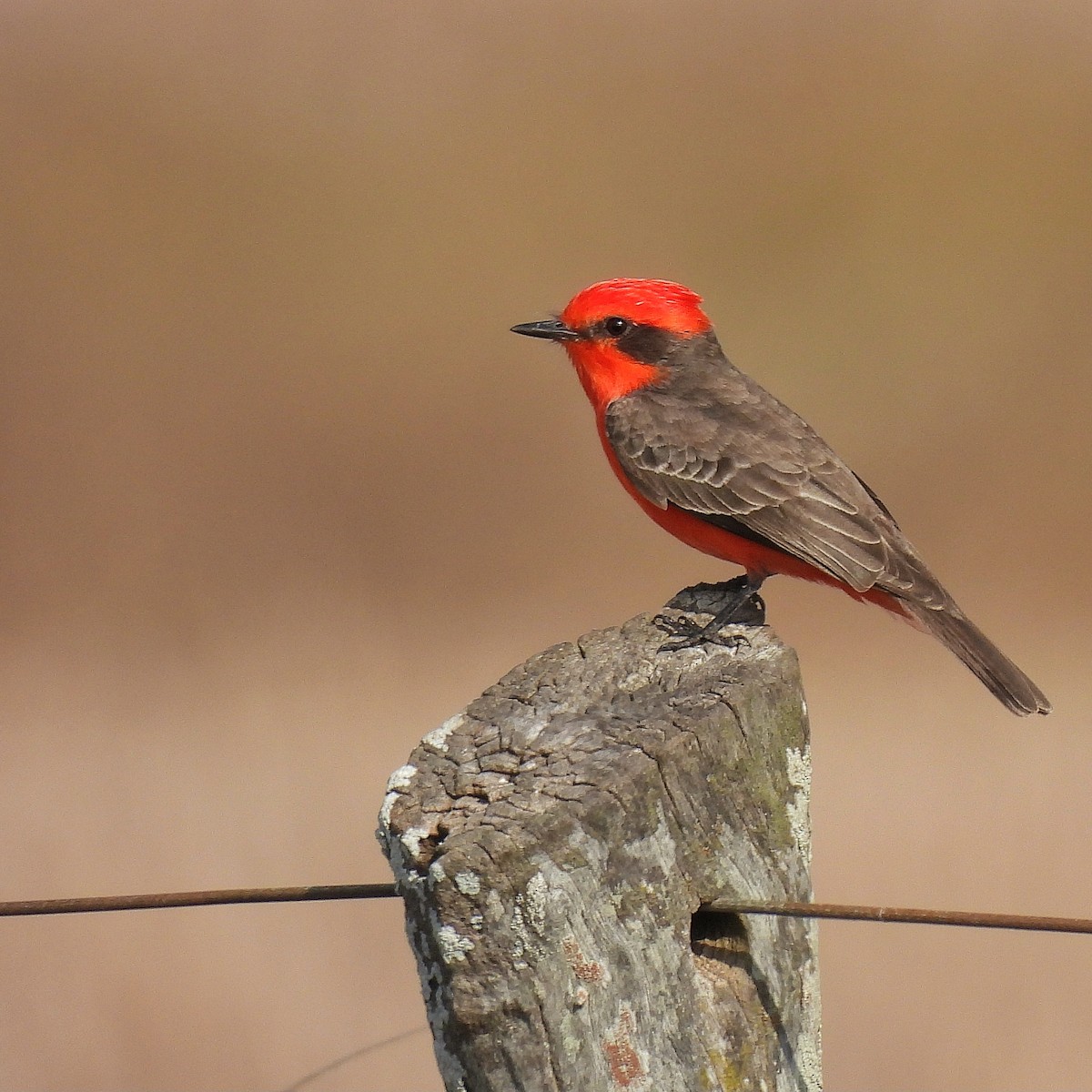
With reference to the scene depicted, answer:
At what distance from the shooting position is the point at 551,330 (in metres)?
5.71

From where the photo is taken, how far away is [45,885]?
5973mm

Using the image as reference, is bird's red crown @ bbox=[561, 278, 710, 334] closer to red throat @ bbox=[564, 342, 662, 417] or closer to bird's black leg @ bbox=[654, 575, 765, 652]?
red throat @ bbox=[564, 342, 662, 417]

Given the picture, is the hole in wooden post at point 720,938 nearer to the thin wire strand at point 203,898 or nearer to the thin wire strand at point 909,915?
the thin wire strand at point 909,915

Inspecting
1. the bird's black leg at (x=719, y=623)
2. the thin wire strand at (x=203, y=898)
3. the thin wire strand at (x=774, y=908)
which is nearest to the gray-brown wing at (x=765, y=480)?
the bird's black leg at (x=719, y=623)

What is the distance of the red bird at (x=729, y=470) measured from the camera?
15.9ft

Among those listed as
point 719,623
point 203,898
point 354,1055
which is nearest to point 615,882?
point 203,898

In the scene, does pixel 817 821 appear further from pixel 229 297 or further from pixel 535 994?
pixel 535 994

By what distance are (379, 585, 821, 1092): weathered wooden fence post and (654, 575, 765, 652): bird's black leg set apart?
0.24 metres

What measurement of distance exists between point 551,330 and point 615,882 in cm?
356

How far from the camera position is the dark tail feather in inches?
179

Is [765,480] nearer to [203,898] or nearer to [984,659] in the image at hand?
[984,659]

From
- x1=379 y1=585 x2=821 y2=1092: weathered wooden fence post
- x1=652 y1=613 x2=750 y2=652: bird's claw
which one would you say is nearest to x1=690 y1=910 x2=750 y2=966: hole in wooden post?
x1=379 y1=585 x2=821 y2=1092: weathered wooden fence post

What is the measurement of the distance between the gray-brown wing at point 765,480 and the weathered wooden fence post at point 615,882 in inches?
80.5

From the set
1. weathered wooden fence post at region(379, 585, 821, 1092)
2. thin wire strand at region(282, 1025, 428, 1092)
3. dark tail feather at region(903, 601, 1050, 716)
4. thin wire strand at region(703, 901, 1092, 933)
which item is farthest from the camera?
dark tail feather at region(903, 601, 1050, 716)
